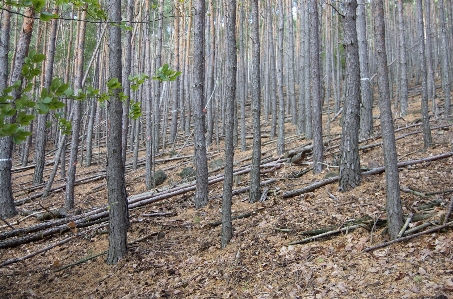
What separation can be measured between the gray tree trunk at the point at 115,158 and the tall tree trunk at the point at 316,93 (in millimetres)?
4083

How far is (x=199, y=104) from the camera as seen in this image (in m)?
7.12

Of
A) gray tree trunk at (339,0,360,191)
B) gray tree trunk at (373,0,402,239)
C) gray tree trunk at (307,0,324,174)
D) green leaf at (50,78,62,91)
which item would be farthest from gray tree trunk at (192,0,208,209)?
green leaf at (50,78,62,91)

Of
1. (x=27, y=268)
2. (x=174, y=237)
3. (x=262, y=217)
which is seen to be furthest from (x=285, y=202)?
(x=27, y=268)

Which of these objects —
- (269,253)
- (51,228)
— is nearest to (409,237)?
(269,253)

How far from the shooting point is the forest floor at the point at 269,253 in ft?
12.5

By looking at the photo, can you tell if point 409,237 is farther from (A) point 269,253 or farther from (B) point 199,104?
(B) point 199,104

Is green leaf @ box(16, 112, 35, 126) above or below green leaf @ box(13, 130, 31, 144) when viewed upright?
above

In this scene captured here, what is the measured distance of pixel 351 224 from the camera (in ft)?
16.1

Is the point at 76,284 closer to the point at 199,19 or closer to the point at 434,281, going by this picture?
the point at 434,281

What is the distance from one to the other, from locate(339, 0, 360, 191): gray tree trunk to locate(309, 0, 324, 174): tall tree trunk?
145 cm

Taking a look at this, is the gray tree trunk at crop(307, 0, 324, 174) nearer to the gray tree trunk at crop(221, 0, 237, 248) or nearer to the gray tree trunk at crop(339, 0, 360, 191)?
the gray tree trunk at crop(339, 0, 360, 191)

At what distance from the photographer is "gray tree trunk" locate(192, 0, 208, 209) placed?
22.5 feet

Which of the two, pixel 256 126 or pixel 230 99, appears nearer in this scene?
pixel 230 99

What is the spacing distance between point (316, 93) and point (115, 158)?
433cm
